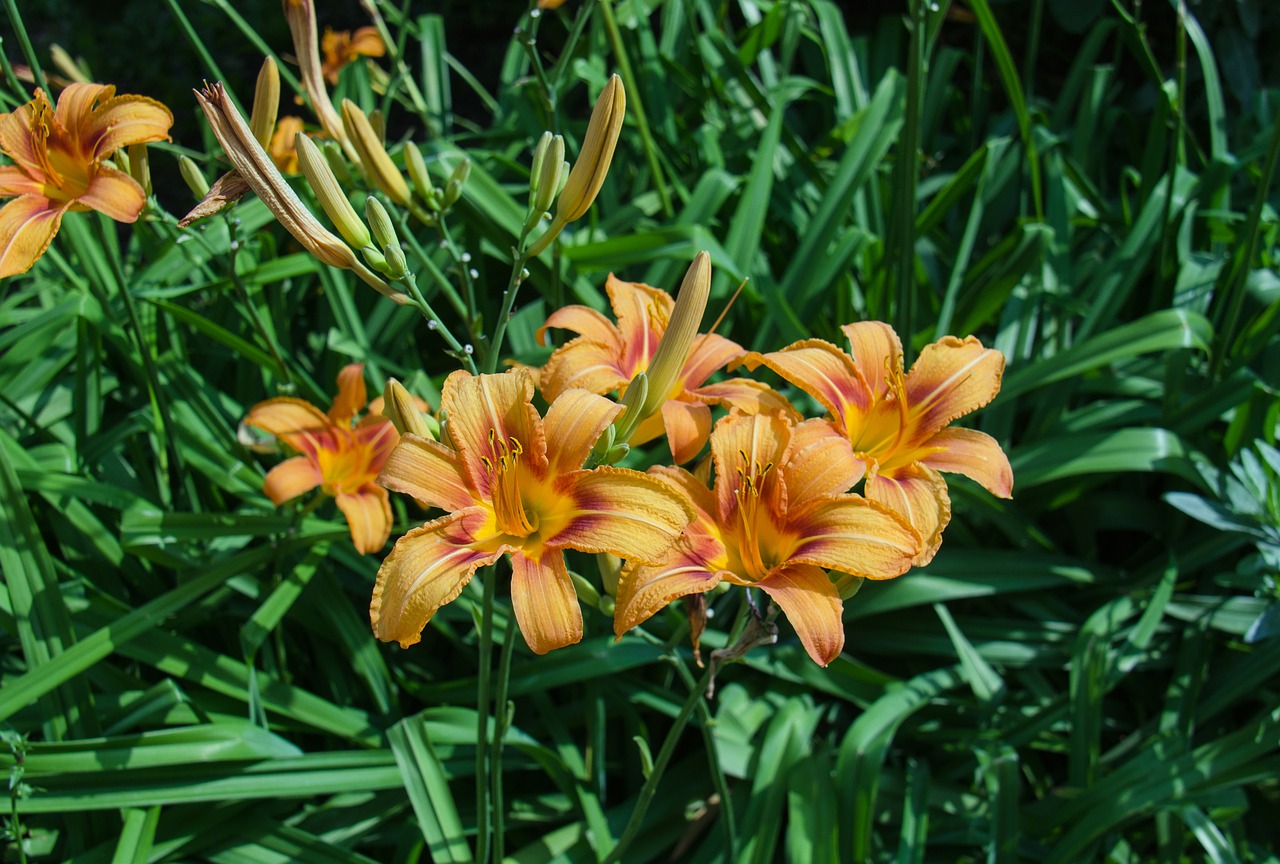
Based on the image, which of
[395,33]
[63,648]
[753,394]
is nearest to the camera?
[753,394]

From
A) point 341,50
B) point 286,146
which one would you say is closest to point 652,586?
point 286,146

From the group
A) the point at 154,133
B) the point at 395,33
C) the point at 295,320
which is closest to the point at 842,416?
the point at 154,133

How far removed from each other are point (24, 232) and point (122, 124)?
8.2 inches

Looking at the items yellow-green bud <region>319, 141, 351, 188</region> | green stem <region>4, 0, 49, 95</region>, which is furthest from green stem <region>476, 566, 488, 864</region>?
green stem <region>4, 0, 49, 95</region>

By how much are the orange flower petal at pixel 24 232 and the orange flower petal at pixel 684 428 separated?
2.93 ft

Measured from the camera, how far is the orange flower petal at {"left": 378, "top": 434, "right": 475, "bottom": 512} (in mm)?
A: 986

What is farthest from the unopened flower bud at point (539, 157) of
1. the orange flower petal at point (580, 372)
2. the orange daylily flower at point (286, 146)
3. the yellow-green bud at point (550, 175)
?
the orange daylily flower at point (286, 146)

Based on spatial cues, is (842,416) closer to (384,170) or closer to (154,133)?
(384,170)

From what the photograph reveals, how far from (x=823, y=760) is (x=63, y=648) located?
137cm

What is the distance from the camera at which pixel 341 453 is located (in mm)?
1729

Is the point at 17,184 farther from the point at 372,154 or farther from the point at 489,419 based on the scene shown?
the point at 489,419

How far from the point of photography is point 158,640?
5.61 ft

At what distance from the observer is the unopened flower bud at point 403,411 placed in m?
1.07

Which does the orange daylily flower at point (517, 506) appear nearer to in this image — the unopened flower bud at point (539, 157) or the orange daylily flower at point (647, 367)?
the orange daylily flower at point (647, 367)
